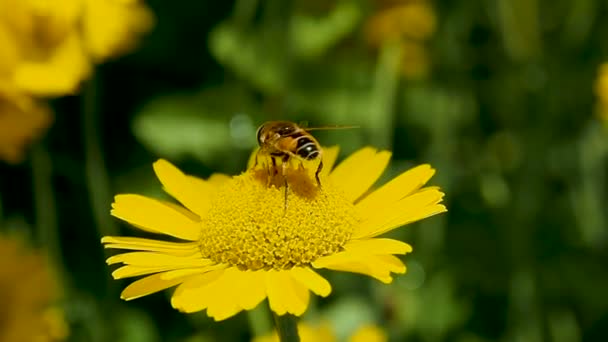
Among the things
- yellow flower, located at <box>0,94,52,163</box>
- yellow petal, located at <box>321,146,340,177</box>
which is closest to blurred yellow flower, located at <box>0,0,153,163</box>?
yellow flower, located at <box>0,94,52,163</box>

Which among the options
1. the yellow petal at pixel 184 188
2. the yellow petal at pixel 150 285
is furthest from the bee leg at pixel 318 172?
the yellow petal at pixel 150 285

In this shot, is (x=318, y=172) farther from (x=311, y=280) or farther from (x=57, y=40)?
(x=57, y=40)

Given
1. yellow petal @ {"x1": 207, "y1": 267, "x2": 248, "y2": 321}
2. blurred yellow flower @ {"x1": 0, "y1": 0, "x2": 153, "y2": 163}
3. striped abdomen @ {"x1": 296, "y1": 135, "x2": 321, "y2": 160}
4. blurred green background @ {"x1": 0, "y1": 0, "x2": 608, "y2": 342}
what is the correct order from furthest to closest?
1. blurred green background @ {"x1": 0, "y1": 0, "x2": 608, "y2": 342}
2. blurred yellow flower @ {"x1": 0, "y1": 0, "x2": 153, "y2": 163}
3. striped abdomen @ {"x1": 296, "y1": 135, "x2": 321, "y2": 160}
4. yellow petal @ {"x1": 207, "y1": 267, "x2": 248, "y2": 321}

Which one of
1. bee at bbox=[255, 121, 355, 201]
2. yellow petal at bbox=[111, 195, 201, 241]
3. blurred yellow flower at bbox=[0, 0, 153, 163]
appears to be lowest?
yellow petal at bbox=[111, 195, 201, 241]

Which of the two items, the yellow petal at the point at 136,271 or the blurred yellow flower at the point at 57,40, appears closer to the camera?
the yellow petal at the point at 136,271

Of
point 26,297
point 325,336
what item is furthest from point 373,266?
point 26,297

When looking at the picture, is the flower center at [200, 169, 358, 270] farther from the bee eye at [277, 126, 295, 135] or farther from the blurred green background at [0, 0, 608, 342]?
the blurred green background at [0, 0, 608, 342]

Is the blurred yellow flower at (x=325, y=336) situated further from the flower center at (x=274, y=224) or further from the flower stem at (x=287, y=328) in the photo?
the flower stem at (x=287, y=328)
